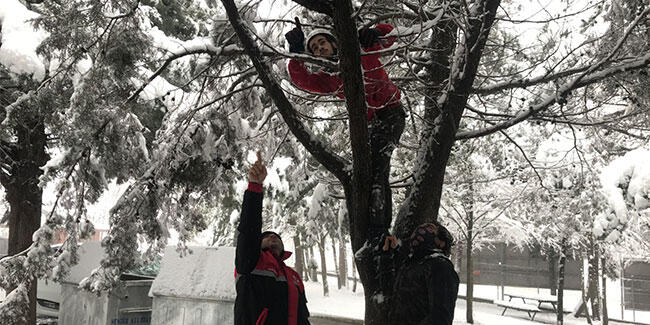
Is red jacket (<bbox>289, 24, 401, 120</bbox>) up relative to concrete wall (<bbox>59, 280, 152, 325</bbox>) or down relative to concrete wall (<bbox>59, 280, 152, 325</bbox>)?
up

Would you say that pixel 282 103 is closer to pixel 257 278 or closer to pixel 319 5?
pixel 319 5

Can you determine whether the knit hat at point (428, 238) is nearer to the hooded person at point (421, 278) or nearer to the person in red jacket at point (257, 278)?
the hooded person at point (421, 278)

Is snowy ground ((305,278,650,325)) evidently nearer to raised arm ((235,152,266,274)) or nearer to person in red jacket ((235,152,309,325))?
person in red jacket ((235,152,309,325))

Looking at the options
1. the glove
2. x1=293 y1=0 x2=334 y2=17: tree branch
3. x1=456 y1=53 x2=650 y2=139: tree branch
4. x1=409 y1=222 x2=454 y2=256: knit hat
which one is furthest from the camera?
x1=456 y1=53 x2=650 y2=139: tree branch

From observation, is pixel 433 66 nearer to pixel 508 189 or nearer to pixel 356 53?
pixel 356 53

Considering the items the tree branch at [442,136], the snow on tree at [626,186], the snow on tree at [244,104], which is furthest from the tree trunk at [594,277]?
the tree branch at [442,136]

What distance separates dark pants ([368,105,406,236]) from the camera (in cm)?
283

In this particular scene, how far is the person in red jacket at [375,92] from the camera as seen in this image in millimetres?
2865

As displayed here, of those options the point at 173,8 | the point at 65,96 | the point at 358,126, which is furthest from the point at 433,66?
the point at 173,8

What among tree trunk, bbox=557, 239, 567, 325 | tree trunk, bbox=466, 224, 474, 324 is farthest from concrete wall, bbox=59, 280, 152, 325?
tree trunk, bbox=557, 239, 567, 325

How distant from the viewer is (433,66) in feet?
13.0

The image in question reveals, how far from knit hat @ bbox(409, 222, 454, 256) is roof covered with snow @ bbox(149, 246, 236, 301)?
2673mm

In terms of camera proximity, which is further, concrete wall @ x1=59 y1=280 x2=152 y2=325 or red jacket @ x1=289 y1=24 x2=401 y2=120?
concrete wall @ x1=59 y1=280 x2=152 y2=325

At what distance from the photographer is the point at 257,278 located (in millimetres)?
2871
